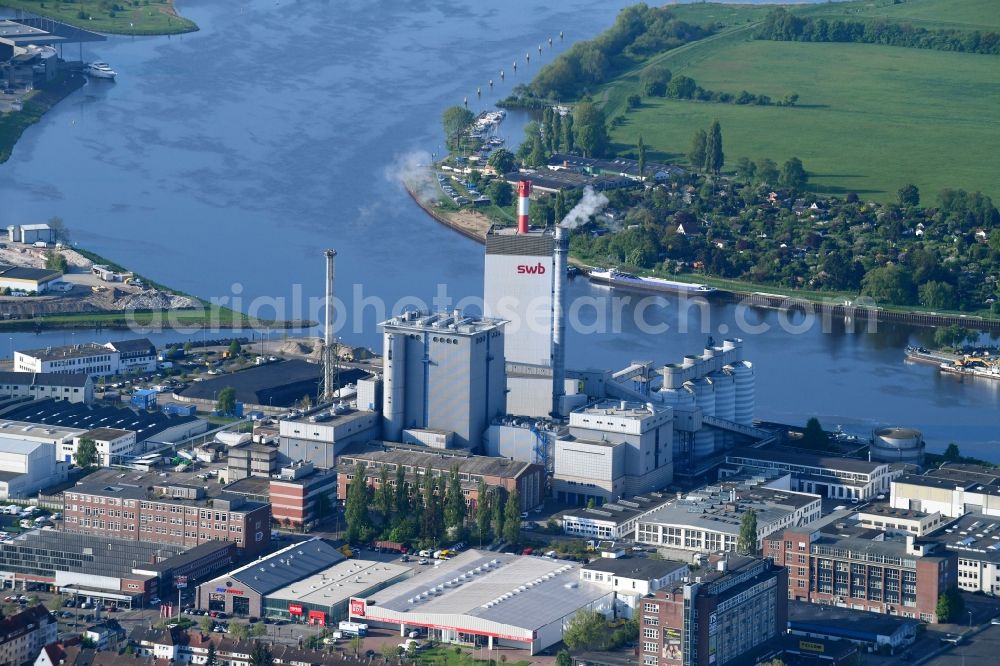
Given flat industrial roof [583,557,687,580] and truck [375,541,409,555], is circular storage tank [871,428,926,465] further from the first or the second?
truck [375,541,409,555]

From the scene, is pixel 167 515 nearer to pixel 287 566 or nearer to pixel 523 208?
pixel 287 566

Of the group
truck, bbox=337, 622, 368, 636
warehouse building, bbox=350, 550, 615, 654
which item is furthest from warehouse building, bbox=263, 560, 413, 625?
truck, bbox=337, 622, 368, 636

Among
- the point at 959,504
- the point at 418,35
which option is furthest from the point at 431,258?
the point at 418,35

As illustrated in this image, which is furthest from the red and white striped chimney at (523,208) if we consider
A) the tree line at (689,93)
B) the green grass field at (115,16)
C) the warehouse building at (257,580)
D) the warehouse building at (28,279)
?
the green grass field at (115,16)

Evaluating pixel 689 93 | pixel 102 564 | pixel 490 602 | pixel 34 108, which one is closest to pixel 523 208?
pixel 490 602

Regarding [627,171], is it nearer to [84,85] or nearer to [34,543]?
[84,85]
